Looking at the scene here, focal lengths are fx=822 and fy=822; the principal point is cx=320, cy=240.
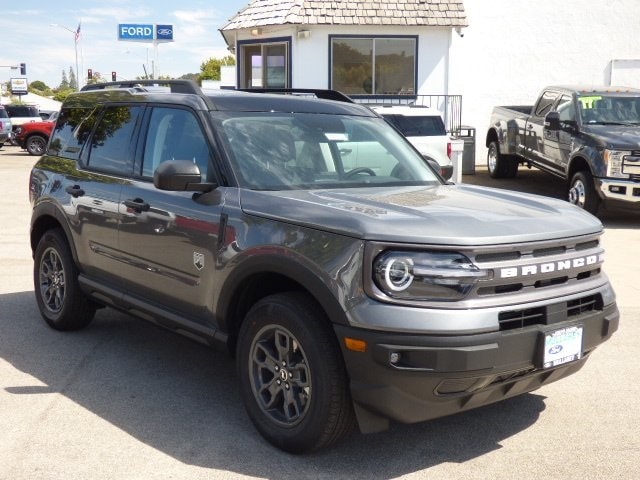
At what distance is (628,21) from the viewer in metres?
20.7

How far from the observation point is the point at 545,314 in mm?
3797

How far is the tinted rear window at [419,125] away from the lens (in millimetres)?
14078

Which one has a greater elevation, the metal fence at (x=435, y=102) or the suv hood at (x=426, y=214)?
the metal fence at (x=435, y=102)

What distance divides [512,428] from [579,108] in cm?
946

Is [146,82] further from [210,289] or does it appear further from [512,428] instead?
[512,428]

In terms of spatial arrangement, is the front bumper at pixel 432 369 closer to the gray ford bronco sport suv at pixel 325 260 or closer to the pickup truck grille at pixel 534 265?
the gray ford bronco sport suv at pixel 325 260

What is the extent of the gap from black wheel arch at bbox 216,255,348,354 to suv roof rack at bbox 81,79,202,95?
1393 mm

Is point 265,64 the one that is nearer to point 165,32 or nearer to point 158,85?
point 158,85

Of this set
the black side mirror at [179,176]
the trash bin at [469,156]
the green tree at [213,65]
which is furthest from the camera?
the green tree at [213,65]

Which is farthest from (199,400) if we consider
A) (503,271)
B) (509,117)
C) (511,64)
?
(511,64)

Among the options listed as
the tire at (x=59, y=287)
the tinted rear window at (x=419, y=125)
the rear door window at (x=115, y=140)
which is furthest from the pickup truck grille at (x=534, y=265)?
the tinted rear window at (x=419, y=125)

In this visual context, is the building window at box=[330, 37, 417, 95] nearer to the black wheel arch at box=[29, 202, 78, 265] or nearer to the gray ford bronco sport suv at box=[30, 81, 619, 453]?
the black wheel arch at box=[29, 202, 78, 265]

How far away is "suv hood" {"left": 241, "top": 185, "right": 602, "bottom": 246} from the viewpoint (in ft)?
11.9

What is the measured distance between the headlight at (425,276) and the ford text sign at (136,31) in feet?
113
